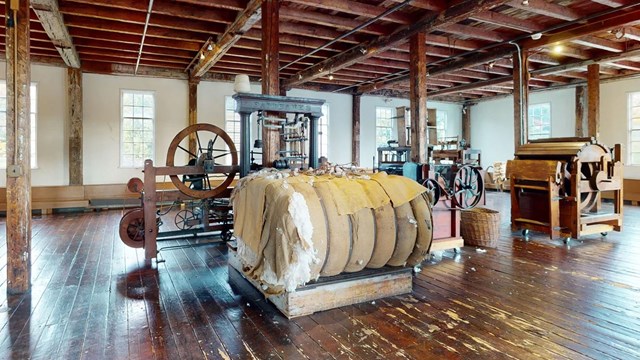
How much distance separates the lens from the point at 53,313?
2.86 m

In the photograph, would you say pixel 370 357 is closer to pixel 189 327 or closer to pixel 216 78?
pixel 189 327

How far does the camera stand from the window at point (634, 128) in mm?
9844

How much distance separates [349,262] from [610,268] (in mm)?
2880

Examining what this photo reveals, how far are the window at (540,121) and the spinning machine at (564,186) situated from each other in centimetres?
666

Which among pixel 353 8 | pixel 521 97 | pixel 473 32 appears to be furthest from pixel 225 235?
pixel 521 97

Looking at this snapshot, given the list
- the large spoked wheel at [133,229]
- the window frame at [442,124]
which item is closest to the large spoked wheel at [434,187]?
the large spoked wheel at [133,229]

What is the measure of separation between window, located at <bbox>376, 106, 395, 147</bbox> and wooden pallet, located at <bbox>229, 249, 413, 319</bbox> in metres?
9.42

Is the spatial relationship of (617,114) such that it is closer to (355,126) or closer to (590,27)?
(590,27)

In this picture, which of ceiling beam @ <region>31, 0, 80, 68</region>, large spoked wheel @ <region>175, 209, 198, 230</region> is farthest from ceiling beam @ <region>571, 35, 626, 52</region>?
ceiling beam @ <region>31, 0, 80, 68</region>

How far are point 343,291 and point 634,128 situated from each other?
1063 cm

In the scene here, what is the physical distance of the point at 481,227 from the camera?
4.87m

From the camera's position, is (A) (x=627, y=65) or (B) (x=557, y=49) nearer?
(B) (x=557, y=49)

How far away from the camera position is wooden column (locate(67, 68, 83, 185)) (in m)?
8.48

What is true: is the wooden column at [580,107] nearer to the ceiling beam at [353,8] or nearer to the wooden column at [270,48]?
the ceiling beam at [353,8]
